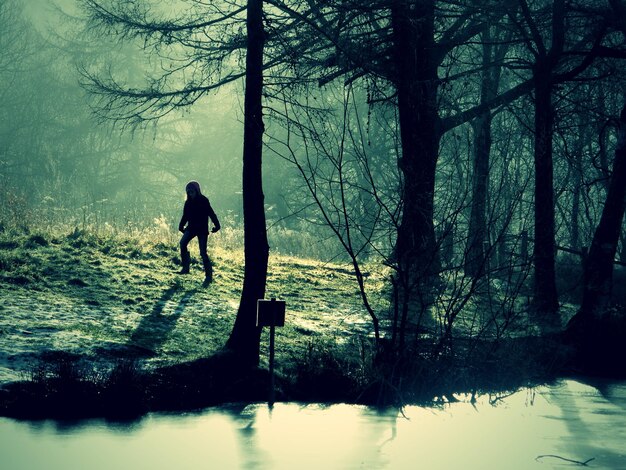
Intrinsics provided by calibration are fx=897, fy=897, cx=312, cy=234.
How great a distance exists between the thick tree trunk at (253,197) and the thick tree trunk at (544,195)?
6241 mm

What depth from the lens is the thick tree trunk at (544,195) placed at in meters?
15.6

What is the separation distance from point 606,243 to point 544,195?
9.26ft

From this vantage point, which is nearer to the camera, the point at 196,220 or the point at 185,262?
the point at 196,220

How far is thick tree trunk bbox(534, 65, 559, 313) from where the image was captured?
616 inches

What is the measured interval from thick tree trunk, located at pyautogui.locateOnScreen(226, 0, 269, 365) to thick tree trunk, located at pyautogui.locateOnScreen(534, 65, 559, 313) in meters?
6.24

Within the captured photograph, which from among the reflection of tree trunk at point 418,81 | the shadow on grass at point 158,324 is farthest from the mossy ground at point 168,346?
the reflection of tree trunk at point 418,81

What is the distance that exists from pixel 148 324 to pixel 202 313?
1.27 m

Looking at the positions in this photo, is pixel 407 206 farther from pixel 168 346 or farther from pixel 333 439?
pixel 168 346

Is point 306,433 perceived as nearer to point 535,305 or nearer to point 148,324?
point 148,324

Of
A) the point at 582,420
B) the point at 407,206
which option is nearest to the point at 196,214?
the point at 407,206

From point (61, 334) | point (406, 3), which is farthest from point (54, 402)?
point (406, 3)

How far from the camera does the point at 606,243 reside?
1394 centimetres

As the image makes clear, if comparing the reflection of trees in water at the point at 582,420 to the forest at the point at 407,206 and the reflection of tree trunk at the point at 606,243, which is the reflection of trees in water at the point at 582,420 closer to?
the forest at the point at 407,206

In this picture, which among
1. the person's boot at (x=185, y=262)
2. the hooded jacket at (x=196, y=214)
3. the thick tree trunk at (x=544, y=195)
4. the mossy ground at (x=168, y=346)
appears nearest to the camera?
the mossy ground at (x=168, y=346)
